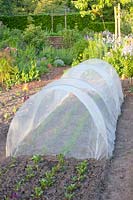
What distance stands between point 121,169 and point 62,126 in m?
1.01

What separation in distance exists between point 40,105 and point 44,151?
607 mm

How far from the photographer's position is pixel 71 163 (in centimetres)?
575

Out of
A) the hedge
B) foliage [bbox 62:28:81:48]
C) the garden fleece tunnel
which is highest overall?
the garden fleece tunnel

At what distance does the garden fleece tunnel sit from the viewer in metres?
6.09

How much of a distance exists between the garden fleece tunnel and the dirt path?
145 mm

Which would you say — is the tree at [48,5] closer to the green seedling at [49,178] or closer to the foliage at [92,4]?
the foliage at [92,4]

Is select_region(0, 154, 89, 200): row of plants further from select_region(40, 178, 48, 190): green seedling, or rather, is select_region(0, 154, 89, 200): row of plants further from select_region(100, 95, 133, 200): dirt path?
select_region(100, 95, 133, 200): dirt path

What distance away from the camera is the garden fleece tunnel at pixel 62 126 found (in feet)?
20.0

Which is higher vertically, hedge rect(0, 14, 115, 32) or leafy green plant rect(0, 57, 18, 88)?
leafy green plant rect(0, 57, 18, 88)

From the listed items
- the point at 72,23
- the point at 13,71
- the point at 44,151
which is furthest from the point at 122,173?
the point at 72,23

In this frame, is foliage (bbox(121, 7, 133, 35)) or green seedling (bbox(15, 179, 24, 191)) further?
foliage (bbox(121, 7, 133, 35))

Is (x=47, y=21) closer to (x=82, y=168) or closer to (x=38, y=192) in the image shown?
(x=82, y=168)

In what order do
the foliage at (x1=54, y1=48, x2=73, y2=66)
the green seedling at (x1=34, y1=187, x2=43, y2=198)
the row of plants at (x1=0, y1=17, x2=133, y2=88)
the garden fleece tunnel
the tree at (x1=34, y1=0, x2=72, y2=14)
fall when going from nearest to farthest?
1. the green seedling at (x1=34, y1=187, x2=43, y2=198)
2. the garden fleece tunnel
3. the row of plants at (x1=0, y1=17, x2=133, y2=88)
4. the foliage at (x1=54, y1=48, x2=73, y2=66)
5. the tree at (x1=34, y1=0, x2=72, y2=14)

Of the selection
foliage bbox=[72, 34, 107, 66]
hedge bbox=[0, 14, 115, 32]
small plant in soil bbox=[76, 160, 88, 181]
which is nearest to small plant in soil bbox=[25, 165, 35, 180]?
small plant in soil bbox=[76, 160, 88, 181]
